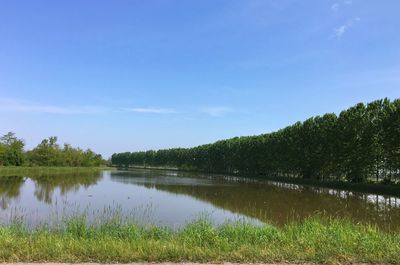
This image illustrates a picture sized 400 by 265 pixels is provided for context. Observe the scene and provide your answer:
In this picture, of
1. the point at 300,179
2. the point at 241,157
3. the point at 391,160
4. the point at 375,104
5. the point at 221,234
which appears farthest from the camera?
the point at 241,157

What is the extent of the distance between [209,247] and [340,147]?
45.2m

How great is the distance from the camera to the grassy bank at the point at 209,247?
8172 mm

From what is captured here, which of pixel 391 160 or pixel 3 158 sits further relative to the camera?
pixel 3 158

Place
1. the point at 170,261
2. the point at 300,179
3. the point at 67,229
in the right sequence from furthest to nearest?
1. the point at 300,179
2. the point at 67,229
3. the point at 170,261

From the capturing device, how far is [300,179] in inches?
2489

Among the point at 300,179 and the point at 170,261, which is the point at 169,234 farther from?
the point at 300,179

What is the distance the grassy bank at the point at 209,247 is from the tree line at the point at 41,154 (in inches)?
3177

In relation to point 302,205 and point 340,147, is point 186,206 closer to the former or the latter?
point 302,205

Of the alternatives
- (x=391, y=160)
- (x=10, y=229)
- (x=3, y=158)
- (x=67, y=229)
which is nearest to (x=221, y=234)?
(x=67, y=229)

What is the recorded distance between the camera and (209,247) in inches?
360

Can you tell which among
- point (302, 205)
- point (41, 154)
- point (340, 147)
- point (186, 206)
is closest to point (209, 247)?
point (186, 206)

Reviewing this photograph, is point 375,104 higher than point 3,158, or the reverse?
point 375,104

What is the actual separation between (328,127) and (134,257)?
50836mm

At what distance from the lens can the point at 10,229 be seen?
11453 mm
